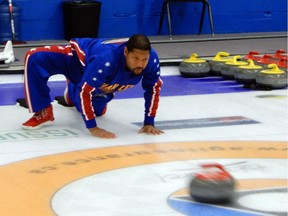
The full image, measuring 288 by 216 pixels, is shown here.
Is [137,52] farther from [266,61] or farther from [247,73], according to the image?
[266,61]

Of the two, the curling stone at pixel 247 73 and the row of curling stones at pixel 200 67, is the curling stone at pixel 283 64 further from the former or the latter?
the row of curling stones at pixel 200 67

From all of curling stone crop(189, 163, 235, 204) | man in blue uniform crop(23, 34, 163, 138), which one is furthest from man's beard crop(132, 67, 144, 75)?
curling stone crop(189, 163, 235, 204)

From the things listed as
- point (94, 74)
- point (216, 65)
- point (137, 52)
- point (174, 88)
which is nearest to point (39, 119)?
point (94, 74)

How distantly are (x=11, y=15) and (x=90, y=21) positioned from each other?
112 centimetres

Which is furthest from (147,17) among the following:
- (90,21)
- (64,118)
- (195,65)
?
(64,118)

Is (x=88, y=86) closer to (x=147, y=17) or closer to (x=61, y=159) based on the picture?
(x=61, y=159)

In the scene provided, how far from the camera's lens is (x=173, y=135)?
16.4 feet

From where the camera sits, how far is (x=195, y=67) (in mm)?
7609

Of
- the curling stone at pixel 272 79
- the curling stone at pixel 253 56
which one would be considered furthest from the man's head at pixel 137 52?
the curling stone at pixel 253 56

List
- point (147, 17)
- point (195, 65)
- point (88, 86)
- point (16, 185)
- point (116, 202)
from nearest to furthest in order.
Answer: point (116, 202)
point (16, 185)
point (88, 86)
point (195, 65)
point (147, 17)

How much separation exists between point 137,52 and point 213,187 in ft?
4.88

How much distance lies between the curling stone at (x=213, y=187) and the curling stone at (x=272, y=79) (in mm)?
3399

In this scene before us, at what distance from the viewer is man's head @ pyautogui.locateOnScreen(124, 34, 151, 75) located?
459 cm

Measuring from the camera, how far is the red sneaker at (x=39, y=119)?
17.3 ft
